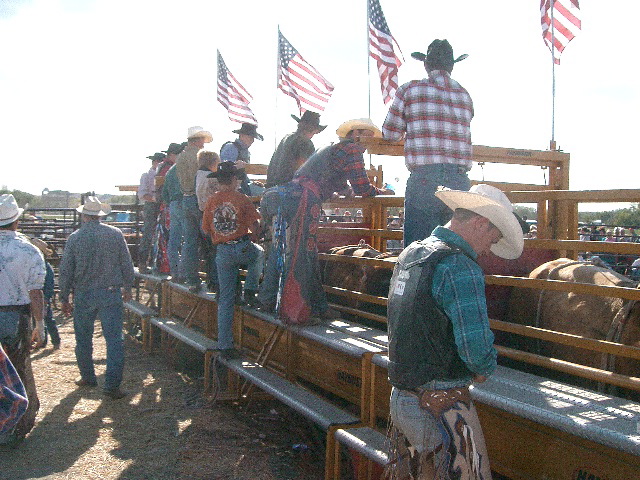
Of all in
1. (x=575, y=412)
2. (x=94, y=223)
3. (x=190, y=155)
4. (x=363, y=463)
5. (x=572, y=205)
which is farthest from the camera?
(x=190, y=155)

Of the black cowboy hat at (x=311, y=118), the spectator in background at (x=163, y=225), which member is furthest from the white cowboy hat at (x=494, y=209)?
the spectator in background at (x=163, y=225)

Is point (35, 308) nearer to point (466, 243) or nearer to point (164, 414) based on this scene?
point (164, 414)

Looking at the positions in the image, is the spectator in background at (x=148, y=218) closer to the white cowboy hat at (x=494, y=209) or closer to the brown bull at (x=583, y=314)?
the brown bull at (x=583, y=314)

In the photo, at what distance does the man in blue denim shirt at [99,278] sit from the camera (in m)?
7.66

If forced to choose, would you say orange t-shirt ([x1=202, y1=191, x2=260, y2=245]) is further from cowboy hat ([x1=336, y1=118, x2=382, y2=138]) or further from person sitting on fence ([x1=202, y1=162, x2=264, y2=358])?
cowboy hat ([x1=336, y1=118, x2=382, y2=138])

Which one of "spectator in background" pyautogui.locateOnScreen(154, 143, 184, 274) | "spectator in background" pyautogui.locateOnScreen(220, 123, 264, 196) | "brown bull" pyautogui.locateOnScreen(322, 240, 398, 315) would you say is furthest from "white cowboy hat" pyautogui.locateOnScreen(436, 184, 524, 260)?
"spectator in background" pyautogui.locateOnScreen(154, 143, 184, 274)

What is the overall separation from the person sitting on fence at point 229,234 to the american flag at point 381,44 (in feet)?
22.3

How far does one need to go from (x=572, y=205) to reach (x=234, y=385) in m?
3.70

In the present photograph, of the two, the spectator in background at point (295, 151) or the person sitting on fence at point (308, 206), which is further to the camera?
the spectator in background at point (295, 151)

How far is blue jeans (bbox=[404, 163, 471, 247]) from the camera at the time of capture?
17.6ft

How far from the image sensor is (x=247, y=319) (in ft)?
24.7

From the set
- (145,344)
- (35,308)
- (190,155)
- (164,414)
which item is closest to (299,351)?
(164,414)

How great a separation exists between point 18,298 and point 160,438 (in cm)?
178

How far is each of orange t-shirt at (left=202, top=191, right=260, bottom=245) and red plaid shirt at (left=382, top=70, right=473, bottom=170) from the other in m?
2.32
